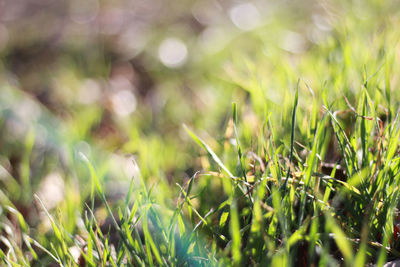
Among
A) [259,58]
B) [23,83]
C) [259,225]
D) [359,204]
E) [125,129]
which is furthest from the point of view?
[23,83]

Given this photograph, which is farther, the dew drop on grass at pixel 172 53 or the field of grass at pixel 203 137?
the dew drop on grass at pixel 172 53

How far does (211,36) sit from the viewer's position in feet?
8.54

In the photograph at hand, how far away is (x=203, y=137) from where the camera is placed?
4.72ft

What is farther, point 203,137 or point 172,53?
point 172,53

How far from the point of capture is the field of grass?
84 centimetres

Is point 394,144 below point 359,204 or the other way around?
the other way around

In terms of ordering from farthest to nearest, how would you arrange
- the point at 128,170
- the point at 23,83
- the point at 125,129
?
1. the point at 23,83
2. the point at 125,129
3. the point at 128,170

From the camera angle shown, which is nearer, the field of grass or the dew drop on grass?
the field of grass

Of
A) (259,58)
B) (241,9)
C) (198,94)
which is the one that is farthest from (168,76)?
(241,9)

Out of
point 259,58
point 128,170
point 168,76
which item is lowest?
point 128,170

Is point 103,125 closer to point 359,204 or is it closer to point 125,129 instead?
point 125,129

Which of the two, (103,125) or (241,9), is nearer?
(103,125)

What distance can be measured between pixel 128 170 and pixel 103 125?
1.37ft

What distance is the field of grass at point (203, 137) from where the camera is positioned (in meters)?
0.84
